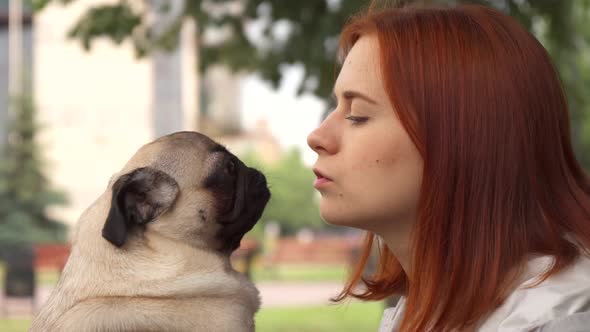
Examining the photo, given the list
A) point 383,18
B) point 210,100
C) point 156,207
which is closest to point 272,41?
point 156,207

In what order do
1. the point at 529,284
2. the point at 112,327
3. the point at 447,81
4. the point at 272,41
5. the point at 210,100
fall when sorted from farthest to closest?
the point at 210,100
the point at 272,41
the point at 112,327
the point at 447,81
the point at 529,284

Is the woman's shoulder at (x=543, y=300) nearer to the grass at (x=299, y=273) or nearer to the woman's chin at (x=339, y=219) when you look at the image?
the woman's chin at (x=339, y=219)

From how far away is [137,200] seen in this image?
3059mm

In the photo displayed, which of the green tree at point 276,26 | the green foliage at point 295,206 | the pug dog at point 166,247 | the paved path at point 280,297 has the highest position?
the green tree at point 276,26

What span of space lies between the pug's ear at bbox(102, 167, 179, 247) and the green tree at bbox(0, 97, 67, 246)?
25.2 metres

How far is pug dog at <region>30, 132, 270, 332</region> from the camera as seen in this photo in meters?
2.82

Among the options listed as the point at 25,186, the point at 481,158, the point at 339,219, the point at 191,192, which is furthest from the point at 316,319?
the point at 25,186

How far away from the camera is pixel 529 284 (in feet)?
6.40

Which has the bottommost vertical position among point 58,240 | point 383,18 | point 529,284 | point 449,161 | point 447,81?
point 58,240

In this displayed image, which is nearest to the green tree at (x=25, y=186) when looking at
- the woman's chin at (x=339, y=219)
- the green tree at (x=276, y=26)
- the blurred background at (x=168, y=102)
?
the blurred background at (x=168, y=102)

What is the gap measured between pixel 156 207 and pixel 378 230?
112 centimetres

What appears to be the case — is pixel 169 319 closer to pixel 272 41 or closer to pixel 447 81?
pixel 447 81

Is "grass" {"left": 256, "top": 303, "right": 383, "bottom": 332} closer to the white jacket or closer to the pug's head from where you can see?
the pug's head

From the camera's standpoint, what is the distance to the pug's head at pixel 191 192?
310 cm
